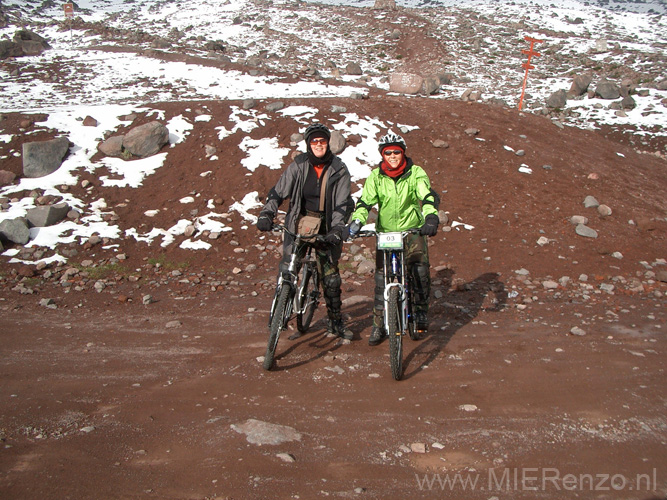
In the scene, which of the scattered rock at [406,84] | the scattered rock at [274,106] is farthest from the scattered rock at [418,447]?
the scattered rock at [406,84]

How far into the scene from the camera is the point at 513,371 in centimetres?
468

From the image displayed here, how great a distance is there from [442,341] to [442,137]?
7.84 meters

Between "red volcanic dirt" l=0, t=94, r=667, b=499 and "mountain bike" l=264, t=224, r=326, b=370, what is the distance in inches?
11.6

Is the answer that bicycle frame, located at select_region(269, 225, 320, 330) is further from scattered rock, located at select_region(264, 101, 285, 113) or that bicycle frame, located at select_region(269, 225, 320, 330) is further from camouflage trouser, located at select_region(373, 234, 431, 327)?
scattered rock, located at select_region(264, 101, 285, 113)

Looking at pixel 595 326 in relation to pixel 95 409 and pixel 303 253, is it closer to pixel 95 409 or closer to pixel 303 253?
pixel 303 253

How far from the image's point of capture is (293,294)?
192 inches

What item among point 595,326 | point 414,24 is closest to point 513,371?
point 595,326

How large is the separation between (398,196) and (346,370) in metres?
1.89

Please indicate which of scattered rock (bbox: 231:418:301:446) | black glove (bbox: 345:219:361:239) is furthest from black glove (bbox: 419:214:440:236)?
scattered rock (bbox: 231:418:301:446)

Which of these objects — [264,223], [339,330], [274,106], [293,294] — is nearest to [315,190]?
[264,223]

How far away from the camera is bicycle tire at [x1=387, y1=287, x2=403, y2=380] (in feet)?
14.5

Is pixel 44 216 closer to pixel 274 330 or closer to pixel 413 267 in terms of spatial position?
pixel 274 330

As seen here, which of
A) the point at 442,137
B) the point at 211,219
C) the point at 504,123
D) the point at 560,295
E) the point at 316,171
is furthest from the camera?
the point at 504,123

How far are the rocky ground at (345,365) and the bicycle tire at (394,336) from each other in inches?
6.4
